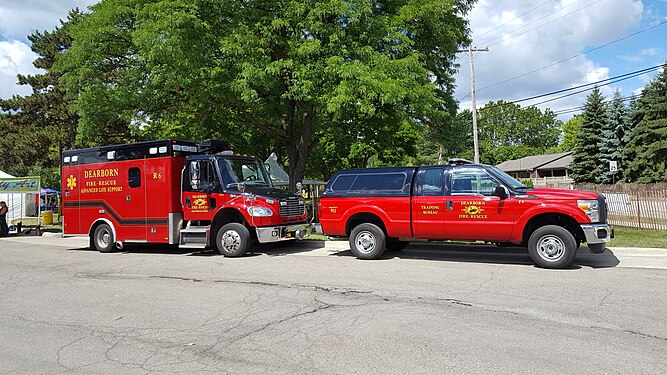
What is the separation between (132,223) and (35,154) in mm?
25657

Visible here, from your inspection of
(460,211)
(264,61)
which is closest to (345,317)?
(460,211)

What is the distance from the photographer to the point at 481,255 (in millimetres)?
11391

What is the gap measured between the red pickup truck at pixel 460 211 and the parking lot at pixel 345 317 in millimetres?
559

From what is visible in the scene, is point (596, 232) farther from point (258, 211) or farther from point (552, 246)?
point (258, 211)

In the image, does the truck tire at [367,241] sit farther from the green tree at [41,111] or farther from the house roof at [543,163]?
the house roof at [543,163]

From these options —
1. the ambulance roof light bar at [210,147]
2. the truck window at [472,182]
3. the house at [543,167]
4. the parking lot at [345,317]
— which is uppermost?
the house at [543,167]

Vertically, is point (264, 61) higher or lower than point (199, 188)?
higher

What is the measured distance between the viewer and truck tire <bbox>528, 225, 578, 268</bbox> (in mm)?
9102

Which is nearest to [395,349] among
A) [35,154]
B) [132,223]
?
[132,223]

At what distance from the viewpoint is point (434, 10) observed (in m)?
16.2

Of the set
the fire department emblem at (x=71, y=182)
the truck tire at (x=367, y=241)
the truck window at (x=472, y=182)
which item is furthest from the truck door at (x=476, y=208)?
the fire department emblem at (x=71, y=182)

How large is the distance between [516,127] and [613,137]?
194ft

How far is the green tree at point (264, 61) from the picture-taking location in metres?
14.1

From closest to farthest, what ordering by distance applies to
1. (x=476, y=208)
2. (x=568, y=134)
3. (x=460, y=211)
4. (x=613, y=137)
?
(x=476, y=208), (x=460, y=211), (x=613, y=137), (x=568, y=134)
